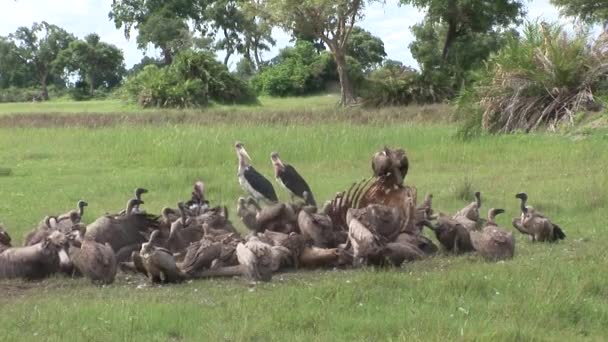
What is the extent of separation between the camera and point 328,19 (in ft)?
146

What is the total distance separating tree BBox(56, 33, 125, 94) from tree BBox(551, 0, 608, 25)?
3237cm

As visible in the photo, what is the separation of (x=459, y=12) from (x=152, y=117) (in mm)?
18171

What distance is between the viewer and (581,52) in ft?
72.5

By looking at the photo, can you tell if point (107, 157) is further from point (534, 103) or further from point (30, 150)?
point (534, 103)

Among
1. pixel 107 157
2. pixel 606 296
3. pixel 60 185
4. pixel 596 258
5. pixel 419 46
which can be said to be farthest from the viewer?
pixel 419 46

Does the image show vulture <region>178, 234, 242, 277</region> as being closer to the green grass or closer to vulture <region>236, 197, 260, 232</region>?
vulture <region>236, 197, 260, 232</region>

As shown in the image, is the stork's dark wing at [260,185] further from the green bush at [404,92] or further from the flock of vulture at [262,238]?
the green bush at [404,92]

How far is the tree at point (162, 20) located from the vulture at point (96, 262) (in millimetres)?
57965

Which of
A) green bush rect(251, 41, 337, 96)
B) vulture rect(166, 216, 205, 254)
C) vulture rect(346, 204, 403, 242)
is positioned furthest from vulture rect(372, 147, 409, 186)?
green bush rect(251, 41, 337, 96)

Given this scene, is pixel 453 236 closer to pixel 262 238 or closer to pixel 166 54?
pixel 262 238

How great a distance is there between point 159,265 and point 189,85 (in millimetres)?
30520

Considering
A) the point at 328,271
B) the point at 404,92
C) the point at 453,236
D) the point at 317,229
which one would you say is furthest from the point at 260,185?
the point at 404,92

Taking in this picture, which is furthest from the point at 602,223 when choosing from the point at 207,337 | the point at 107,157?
the point at 107,157

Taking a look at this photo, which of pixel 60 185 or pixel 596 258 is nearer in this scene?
pixel 596 258
